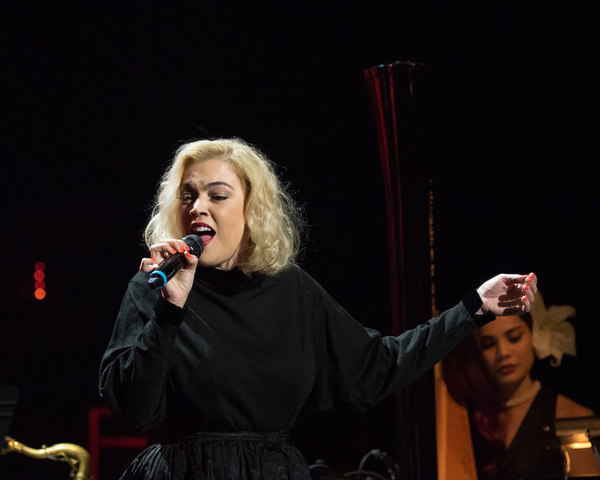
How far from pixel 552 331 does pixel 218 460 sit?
266 centimetres

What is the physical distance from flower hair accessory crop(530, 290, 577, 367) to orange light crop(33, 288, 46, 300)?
8.22ft

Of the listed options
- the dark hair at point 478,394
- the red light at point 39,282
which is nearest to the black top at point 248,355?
the dark hair at point 478,394

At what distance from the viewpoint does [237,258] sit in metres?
1.81

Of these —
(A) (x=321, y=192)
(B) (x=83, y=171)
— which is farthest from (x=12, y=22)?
(A) (x=321, y=192)

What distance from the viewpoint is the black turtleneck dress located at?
56.4 inches

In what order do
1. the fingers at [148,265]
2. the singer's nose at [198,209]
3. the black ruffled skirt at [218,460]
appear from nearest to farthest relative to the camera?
the fingers at [148,265] < the black ruffled skirt at [218,460] < the singer's nose at [198,209]

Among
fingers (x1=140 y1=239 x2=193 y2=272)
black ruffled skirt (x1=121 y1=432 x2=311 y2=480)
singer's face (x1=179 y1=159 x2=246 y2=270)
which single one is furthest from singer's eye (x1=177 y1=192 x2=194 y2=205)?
black ruffled skirt (x1=121 y1=432 x2=311 y2=480)

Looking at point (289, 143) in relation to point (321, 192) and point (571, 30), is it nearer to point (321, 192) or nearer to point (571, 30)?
point (321, 192)

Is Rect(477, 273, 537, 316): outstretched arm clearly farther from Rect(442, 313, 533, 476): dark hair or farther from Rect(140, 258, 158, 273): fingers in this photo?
Rect(442, 313, 533, 476): dark hair

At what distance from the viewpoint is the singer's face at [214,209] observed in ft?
5.67

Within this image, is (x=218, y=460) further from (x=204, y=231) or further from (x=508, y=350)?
(x=508, y=350)

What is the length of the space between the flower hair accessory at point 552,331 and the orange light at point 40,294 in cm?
250

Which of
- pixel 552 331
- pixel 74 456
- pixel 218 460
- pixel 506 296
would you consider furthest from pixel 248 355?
pixel 552 331

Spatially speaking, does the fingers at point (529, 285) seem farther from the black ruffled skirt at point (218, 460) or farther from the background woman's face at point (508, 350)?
the background woman's face at point (508, 350)
